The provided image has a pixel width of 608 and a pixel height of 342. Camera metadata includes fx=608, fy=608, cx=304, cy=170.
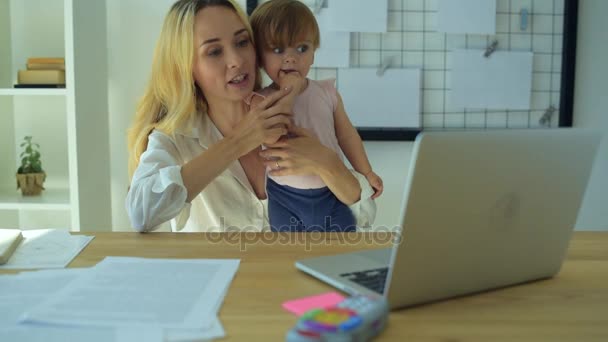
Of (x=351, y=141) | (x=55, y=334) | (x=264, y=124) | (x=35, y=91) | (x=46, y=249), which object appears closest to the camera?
(x=55, y=334)

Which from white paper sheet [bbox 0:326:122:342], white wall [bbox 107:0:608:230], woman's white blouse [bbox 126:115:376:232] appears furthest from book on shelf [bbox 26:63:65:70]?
white paper sheet [bbox 0:326:122:342]

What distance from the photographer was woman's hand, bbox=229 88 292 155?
1.50 metres

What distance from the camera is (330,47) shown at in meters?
2.28

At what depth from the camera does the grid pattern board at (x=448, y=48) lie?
2.29 metres

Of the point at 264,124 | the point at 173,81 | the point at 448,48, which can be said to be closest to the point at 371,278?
the point at 264,124

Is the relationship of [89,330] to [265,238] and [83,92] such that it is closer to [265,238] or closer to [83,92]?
[265,238]

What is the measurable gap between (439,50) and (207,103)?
0.99 m

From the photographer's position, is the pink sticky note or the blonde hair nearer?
the pink sticky note

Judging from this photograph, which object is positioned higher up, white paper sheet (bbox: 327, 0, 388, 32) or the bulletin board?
white paper sheet (bbox: 327, 0, 388, 32)

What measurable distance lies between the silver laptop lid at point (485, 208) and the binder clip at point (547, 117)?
157cm

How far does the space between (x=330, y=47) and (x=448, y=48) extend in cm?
45

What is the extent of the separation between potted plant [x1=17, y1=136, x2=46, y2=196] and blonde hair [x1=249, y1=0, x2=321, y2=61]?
112cm

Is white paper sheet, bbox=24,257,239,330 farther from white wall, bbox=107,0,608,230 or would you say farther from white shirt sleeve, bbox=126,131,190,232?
white wall, bbox=107,0,608,230

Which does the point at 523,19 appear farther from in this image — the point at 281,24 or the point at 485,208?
the point at 485,208
